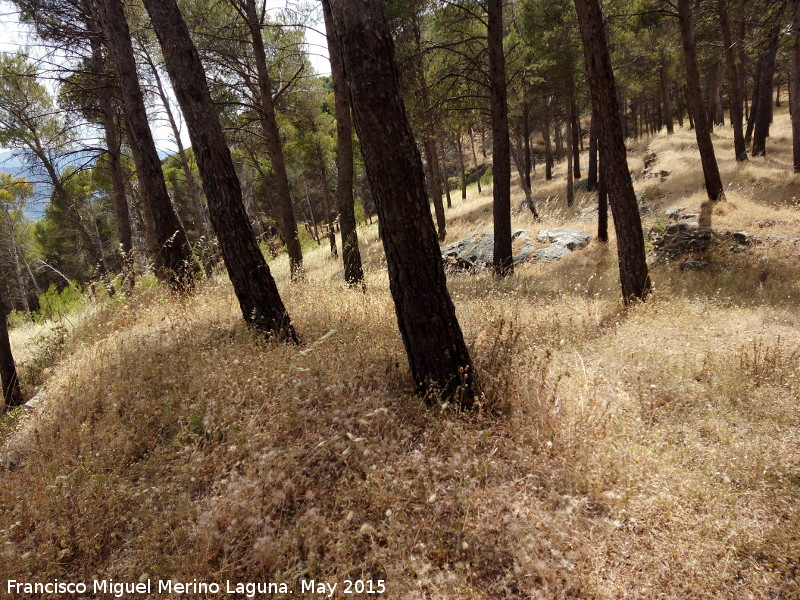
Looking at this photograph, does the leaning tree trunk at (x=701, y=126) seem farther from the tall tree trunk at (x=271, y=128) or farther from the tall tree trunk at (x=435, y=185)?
the tall tree trunk at (x=271, y=128)

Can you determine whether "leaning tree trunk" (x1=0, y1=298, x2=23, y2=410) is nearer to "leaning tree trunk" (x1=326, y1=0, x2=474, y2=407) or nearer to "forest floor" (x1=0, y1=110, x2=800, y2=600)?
"forest floor" (x1=0, y1=110, x2=800, y2=600)

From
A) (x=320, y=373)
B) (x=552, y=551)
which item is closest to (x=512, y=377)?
(x=552, y=551)

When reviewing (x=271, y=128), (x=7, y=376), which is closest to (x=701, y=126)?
(x=271, y=128)

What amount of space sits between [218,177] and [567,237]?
944 centimetres

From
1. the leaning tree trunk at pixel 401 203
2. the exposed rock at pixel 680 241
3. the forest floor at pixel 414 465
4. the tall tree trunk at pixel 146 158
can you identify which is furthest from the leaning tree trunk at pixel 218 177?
the exposed rock at pixel 680 241

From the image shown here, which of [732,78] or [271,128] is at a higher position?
[732,78]

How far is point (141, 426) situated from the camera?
3178 millimetres

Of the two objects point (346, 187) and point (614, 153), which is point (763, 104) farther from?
point (346, 187)

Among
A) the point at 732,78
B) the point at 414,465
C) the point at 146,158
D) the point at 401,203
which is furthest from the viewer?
the point at 732,78

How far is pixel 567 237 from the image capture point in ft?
35.8

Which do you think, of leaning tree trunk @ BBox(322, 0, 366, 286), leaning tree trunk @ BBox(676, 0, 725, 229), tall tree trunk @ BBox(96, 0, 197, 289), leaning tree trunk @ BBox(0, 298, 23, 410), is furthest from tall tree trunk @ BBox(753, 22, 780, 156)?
leaning tree trunk @ BBox(0, 298, 23, 410)

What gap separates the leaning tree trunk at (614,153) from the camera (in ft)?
18.4

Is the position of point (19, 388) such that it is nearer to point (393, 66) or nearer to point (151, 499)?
point (151, 499)

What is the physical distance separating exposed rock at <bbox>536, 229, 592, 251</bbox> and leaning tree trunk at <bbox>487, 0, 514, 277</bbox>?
2512mm
